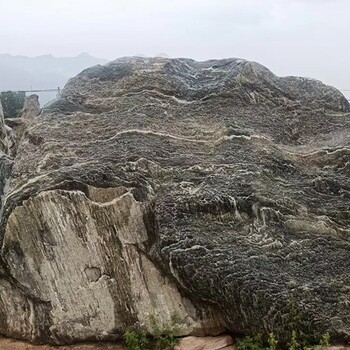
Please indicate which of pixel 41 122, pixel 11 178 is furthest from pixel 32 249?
pixel 41 122

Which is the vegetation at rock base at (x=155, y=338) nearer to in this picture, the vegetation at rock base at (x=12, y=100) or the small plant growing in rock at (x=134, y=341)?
the small plant growing in rock at (x=134, y=341)

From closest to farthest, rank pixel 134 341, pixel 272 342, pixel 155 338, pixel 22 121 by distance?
1. pixel 272 342
2. pixel 134 341
3. pixel 155 338
4. pixel 22 121

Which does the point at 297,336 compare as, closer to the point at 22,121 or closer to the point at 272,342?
the point at 272,342

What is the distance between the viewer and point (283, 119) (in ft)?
21.1

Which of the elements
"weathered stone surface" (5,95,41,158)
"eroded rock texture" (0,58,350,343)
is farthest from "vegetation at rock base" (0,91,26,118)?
"eroded rock texture" (0,58,350,343)

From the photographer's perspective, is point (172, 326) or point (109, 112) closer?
point (172, 326)

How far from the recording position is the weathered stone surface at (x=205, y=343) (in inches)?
175

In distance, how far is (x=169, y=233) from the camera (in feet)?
14.9

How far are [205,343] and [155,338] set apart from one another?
0.45 metres

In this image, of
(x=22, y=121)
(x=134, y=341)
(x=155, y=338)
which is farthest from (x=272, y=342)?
(x=22, y=121)

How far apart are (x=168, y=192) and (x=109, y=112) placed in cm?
164

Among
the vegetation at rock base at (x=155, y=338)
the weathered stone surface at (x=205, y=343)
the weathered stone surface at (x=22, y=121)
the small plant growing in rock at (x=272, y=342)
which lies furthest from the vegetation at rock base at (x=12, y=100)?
the small plant growing in rock at (x=272, y=342)

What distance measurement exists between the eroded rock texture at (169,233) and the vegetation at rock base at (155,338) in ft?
0.28

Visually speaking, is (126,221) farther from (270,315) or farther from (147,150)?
(270,315)
